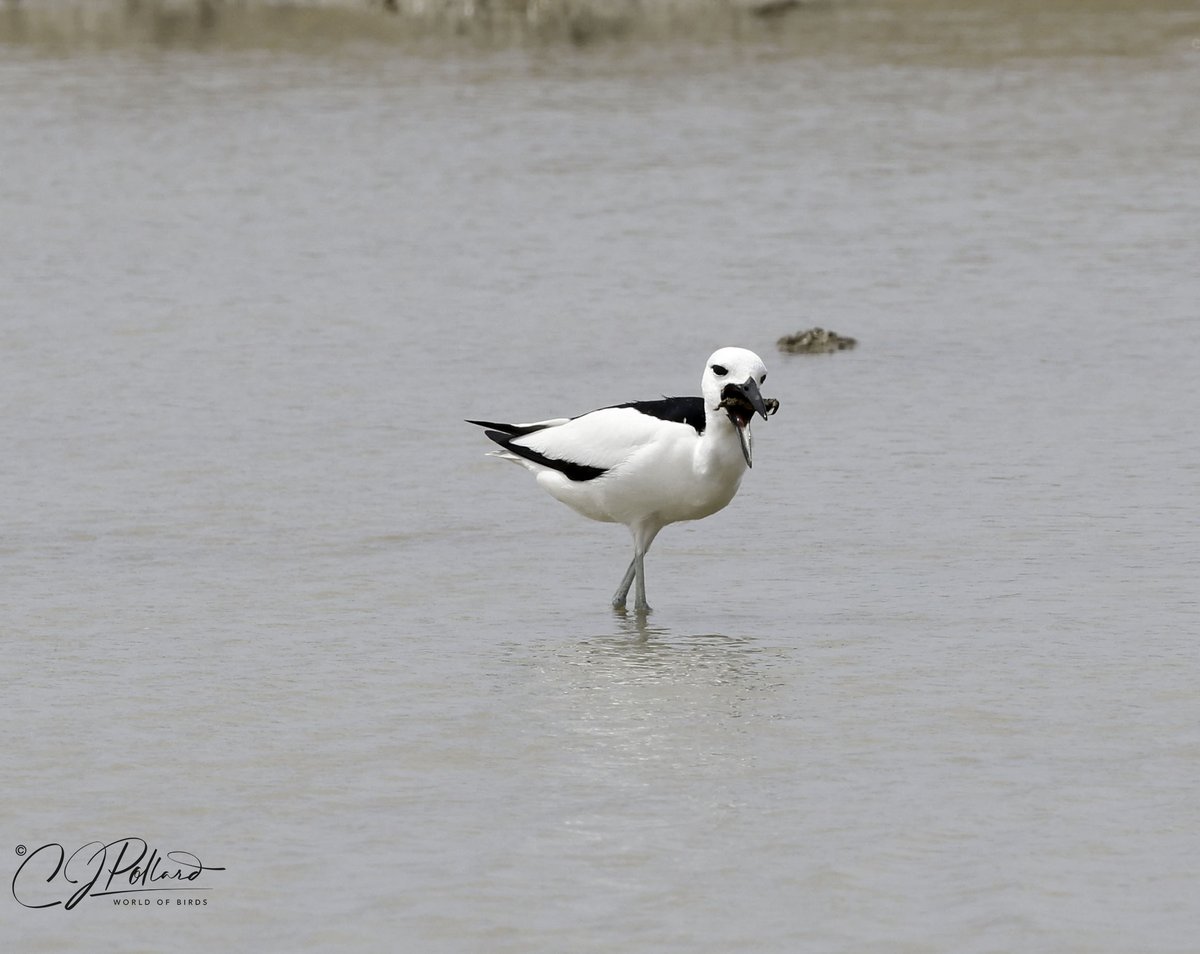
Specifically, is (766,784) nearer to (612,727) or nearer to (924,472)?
(612,727)

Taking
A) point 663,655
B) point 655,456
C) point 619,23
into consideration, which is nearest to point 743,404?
point 655,456

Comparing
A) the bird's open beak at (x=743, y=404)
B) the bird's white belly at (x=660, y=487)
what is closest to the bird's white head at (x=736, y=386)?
the bird's open beak at (x=743, y=404)

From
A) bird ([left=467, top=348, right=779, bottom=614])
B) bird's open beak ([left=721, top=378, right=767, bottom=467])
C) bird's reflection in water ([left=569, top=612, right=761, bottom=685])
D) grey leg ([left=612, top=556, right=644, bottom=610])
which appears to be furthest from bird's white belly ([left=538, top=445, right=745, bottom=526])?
bird's reflection in water ([left=569, top=612, right=761, bottom=685])

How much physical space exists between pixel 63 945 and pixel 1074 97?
24959 millimetres

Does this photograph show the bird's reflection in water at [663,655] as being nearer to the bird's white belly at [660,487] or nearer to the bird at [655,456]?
the bird at [655,456]

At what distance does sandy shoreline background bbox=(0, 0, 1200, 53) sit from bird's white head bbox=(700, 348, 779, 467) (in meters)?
25.0

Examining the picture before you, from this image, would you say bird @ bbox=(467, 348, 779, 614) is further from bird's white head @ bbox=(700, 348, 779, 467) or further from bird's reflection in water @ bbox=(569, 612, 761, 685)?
bird's reflection in water @ bbox=(569, 612, 761, 685)

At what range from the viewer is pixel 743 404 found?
9.62 metres

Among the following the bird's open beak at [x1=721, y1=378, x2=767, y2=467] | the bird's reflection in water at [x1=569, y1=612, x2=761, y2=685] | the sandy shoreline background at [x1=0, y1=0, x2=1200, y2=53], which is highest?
the bird's open beak at [x1=721, y1=378, x2=767, y2=467]

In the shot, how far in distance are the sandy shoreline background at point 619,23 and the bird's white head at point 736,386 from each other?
25010 mm

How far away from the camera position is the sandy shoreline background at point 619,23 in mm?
35500

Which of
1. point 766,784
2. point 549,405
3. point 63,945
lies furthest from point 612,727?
Answer: point 549,405

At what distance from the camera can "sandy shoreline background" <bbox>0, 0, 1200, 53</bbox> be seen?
116ft

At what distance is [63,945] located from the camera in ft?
21.2
